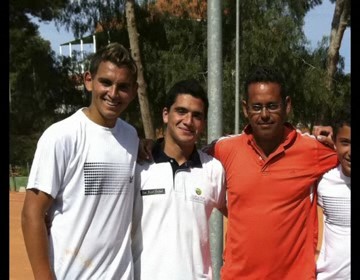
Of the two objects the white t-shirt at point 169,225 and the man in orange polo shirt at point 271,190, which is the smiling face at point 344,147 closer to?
the man in orange polo shirt at point 271,190

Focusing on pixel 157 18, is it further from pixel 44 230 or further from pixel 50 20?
pixel 44 230

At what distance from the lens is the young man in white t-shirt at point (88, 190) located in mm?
2707

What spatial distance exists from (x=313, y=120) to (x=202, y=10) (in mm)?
6459

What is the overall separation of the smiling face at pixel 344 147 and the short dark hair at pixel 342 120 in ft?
0.06

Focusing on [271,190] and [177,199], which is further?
[271,190]

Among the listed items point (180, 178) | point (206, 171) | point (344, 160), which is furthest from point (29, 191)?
point (344, 160)

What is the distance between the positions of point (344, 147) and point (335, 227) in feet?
1.45

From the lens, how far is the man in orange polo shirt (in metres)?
3.28

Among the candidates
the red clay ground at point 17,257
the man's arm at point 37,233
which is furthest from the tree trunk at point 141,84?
the man's arm at point 37,233

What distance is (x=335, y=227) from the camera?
3.29 meters

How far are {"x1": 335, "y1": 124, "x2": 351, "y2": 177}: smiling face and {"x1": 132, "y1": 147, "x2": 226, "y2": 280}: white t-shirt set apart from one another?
2.53ft

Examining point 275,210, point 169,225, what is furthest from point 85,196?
→ point 275,210

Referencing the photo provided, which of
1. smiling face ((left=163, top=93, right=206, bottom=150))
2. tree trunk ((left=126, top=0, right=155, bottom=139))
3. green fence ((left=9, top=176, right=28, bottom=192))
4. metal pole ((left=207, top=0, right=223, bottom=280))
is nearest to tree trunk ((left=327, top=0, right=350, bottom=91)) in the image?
tree trunk ((left=126, top=0, right=155, bottom=139))

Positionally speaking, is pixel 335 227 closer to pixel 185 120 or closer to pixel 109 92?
pixel 185 120
